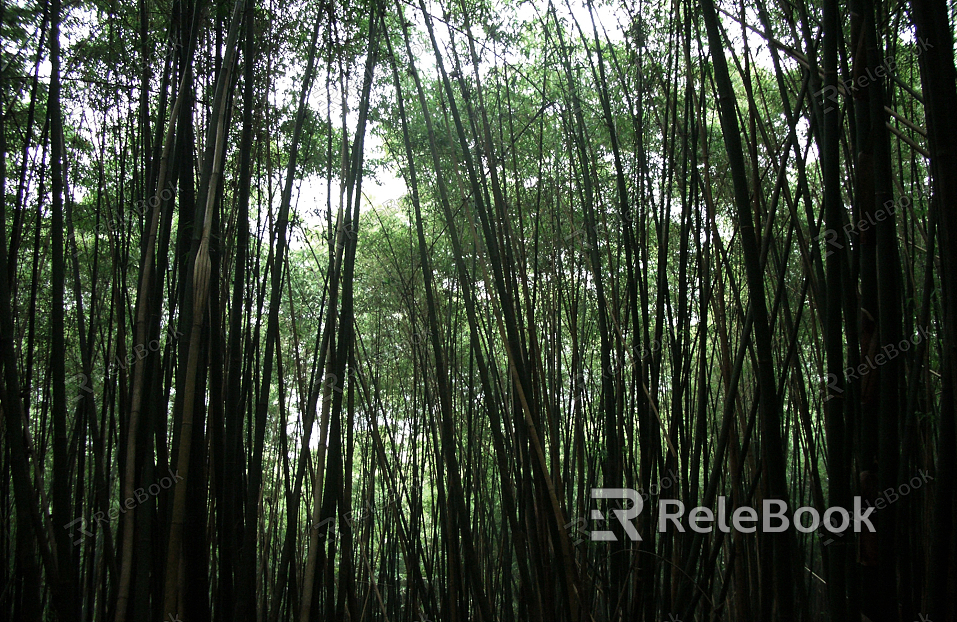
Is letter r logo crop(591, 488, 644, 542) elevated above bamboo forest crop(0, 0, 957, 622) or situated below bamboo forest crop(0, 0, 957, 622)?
below

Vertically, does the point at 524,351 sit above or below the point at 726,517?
above

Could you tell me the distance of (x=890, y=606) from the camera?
90 cm

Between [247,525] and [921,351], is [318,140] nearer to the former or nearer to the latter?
[247,525]

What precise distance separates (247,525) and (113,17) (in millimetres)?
1845

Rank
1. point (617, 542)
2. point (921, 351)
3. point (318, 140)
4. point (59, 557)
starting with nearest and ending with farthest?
point (59, 557), point (921, 351), point (617, 542), point (318, 140)

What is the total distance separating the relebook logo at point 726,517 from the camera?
36.9 inches

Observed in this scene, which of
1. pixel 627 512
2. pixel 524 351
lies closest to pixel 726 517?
pixel 627 512

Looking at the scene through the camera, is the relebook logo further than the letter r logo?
No

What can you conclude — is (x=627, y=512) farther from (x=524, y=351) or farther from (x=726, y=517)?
(x=524, y=351)

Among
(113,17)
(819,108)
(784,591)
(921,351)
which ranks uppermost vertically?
(113,17)

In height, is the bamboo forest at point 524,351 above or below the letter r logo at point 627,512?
above

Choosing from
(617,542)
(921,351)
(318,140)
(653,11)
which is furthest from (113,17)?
(921,351)

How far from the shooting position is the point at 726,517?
166 centimetres

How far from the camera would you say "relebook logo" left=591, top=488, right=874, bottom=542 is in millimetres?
937
